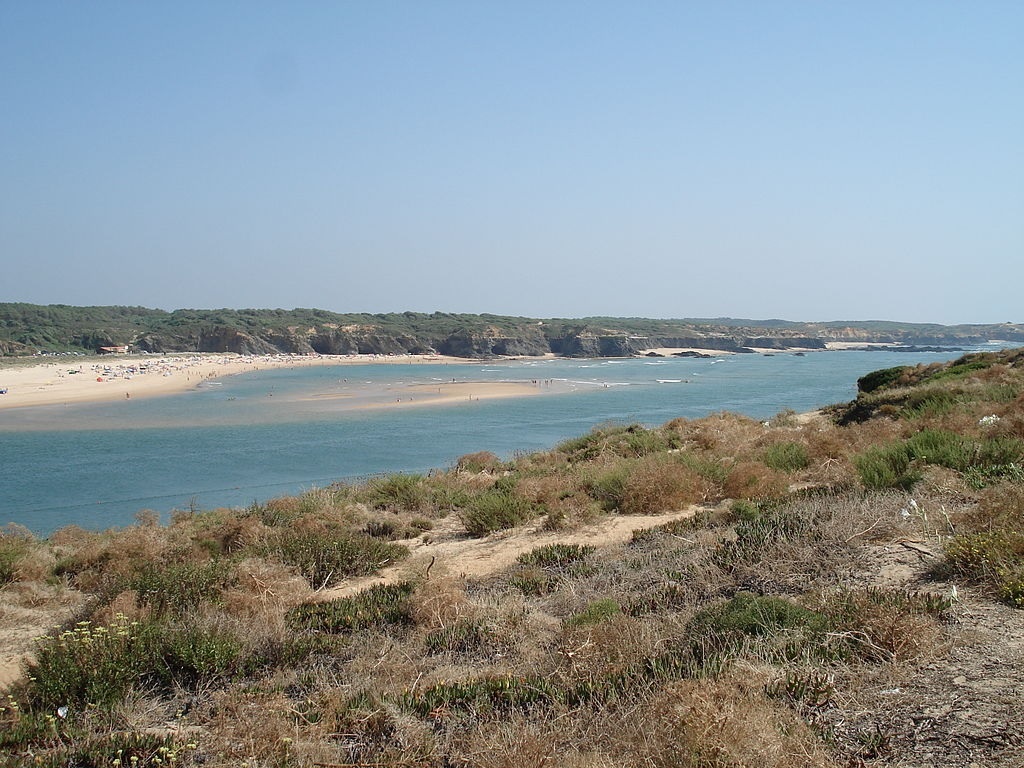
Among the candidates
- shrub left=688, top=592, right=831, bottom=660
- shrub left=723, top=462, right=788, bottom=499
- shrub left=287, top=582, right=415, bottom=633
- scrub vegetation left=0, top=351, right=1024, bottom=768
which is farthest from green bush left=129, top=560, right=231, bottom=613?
shrub left=723, top=462, right=788, bottom=499

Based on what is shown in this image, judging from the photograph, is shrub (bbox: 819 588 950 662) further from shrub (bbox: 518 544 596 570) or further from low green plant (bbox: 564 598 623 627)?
shrub (bbox: 518 544 596 570)

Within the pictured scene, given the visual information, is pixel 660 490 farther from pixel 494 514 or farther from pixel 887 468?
pixel 887 468

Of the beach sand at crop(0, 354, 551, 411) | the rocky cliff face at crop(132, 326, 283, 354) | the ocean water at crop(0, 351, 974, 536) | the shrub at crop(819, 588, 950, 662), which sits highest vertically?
the rocky cliff face at crop(132, 326, 283, 354)

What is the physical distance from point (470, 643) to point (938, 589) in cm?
371

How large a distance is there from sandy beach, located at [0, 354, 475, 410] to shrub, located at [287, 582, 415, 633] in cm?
5202

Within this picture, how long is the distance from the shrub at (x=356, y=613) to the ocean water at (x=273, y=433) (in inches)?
569

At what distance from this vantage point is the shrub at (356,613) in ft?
21.9

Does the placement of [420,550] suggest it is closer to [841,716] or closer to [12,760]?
[12,760]

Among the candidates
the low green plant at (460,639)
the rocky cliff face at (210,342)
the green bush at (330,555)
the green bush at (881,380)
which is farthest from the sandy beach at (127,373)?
the low green plant at (460,639)

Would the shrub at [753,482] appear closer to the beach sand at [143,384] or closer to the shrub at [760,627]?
the shrub at [760,627]

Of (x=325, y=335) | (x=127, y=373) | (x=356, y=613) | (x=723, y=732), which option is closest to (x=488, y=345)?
(x=325, y=335)

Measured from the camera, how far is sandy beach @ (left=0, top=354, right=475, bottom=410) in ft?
183

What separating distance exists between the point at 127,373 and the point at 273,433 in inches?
1831

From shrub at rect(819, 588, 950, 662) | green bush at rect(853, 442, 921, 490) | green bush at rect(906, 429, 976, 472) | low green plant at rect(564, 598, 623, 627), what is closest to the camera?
shrub at rect(819, 588, 950, 662)
